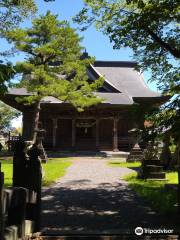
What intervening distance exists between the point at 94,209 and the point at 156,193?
3.12 meters

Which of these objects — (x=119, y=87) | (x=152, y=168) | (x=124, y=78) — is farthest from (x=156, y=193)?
(x=124, y=78)

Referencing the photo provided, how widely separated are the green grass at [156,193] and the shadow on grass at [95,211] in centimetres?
29

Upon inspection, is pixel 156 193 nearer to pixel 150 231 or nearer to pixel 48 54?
pixel 150 231

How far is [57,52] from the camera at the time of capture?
2420cm

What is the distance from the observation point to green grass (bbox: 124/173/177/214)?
9268mm

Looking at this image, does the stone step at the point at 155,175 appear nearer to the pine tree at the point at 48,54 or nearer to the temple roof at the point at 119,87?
the pine tree at the point at 48,54

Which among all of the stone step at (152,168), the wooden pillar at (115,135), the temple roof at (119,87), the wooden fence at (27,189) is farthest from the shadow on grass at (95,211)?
the wooden pillar at (115,135)

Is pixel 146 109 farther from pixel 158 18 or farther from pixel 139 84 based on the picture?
pixel 139 84

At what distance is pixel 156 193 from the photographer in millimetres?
11398

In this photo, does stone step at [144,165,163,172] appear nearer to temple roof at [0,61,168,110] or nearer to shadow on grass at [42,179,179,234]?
shadow on grass at [42,179,179,234]

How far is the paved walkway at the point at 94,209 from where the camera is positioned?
7105 mm

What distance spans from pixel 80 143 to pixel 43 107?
454cm

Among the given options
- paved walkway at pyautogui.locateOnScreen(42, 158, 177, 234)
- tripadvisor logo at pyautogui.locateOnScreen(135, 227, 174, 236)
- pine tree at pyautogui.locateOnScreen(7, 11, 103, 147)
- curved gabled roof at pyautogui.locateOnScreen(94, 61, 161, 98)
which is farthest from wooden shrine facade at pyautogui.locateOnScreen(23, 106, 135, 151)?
tripadvisor logo at pyautogui.locateOnScreen(135, 227, 174, 236)

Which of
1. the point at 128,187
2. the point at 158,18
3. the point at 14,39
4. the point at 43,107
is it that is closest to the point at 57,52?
the point at 14,39
